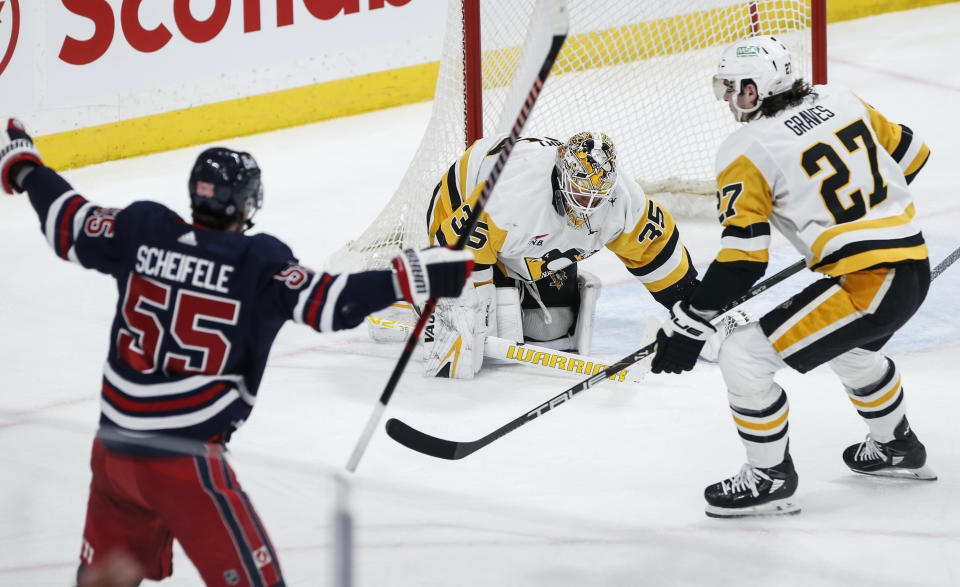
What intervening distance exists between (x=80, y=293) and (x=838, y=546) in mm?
→ 3053

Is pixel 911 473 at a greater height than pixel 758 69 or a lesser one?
lesser

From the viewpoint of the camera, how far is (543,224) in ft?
11.8

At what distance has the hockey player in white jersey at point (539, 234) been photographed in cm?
347

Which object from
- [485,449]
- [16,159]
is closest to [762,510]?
[485,449]

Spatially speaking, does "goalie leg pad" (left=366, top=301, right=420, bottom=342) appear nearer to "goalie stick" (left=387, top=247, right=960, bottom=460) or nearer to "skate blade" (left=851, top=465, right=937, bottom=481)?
"goalie stick" (left=387, top=247, right=960, bottom=460)

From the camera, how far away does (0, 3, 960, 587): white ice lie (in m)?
1.83

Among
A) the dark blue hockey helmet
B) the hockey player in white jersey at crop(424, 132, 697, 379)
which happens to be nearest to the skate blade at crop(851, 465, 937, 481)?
the hockey player in white jersey at crop(424, 132, 697, 379)

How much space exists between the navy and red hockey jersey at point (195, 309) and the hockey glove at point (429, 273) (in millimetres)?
30

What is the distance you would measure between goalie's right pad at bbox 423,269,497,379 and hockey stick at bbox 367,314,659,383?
0.16 ft

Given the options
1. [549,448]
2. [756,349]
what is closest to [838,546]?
[756,349]

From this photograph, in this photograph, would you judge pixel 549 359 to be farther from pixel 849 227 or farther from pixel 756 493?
pixel 849 227

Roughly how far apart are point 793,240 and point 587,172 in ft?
2.29

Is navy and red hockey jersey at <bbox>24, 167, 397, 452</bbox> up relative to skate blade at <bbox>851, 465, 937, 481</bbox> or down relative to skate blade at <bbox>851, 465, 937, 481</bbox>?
up

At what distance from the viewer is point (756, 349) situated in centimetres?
279
